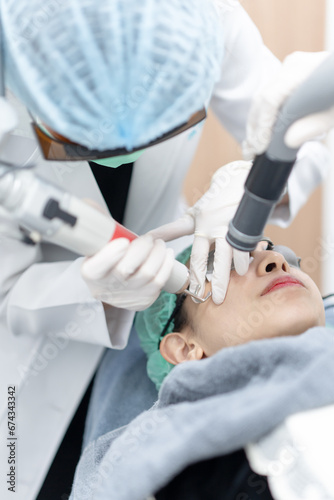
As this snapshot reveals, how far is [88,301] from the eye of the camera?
1.03m

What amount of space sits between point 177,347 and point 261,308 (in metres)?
0.22

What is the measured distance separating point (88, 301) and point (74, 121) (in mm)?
441

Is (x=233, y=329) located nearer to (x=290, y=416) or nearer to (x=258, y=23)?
(x=290, y=416)

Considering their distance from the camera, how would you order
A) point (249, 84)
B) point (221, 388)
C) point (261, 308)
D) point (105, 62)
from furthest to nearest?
1. point (249, 84)
2. point (261, 308)
3. point (221, 388)
4. point (105, 62)

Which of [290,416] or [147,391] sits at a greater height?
[290,416]

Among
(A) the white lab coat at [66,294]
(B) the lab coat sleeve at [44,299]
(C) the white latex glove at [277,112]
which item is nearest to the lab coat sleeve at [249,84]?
(A) the white lab coat at [66,294]

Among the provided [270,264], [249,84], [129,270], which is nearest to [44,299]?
[129,270]

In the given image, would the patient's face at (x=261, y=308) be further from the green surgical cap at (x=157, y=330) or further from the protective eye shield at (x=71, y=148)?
the protective eye shield at (x=71, y=148)

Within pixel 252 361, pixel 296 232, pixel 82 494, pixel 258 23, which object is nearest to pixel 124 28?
pixel 252 361

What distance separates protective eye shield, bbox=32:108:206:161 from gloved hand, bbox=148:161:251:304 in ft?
0.94

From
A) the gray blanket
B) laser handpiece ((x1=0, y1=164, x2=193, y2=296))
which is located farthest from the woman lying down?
laser handpiece ((x1=0, y1=164, x2=193, y2=296))

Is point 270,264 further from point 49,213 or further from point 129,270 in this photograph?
point 49,213

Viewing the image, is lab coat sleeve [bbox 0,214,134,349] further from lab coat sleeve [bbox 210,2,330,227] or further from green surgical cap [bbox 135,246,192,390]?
lab coat sleeve [bbox 210,2,330,227]

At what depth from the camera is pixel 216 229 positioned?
1.06 metres
